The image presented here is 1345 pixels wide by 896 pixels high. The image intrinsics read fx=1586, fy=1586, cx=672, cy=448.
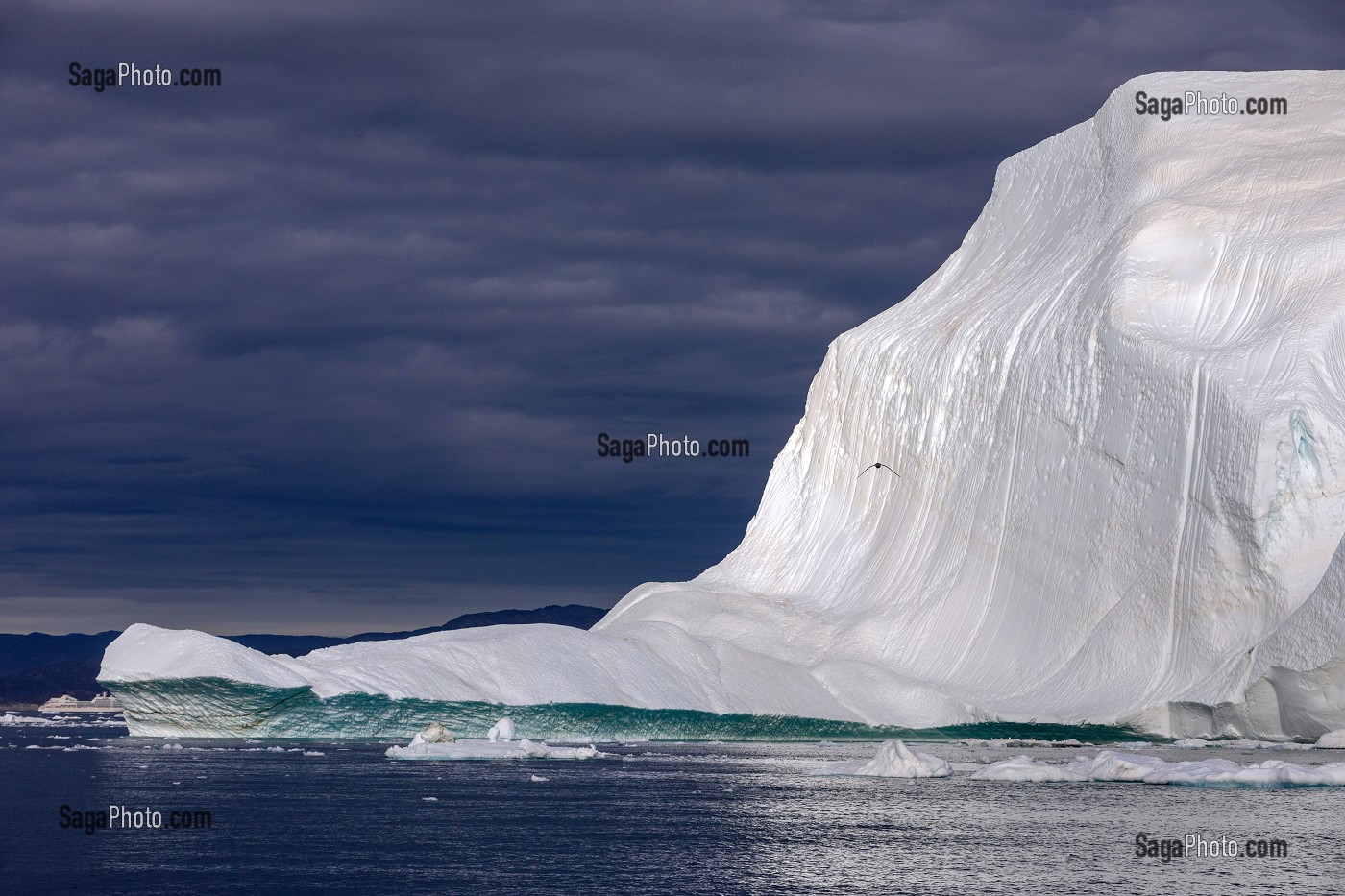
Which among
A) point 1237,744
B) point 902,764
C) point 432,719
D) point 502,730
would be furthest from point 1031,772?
point 432,719

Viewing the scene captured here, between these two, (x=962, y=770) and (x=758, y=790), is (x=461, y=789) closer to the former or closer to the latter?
(x=758, y=790)

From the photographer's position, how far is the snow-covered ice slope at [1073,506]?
45.9m

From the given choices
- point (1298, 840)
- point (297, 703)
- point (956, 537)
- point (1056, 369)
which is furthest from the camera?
point (956, 537)

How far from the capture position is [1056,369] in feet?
180

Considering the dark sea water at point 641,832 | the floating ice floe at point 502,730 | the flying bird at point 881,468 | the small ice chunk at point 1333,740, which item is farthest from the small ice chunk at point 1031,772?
the flying bird at point 881,468

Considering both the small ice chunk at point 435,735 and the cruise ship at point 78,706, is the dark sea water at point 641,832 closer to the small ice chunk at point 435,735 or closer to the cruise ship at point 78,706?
the small ice chunk at point 435,735

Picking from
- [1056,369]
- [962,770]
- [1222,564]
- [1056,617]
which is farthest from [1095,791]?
[1056,369]

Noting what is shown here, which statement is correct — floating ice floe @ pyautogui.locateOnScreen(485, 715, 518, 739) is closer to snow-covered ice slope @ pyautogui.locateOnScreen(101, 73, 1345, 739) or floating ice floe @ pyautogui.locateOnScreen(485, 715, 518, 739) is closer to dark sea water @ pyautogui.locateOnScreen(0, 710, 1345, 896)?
snow-covered ice slope @ pyautogui.locateOnScreen(101, 73, 1345, 739)

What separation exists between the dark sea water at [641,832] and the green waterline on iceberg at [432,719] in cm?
408

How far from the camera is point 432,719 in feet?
150

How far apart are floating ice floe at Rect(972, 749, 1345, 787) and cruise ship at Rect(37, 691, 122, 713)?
331ft

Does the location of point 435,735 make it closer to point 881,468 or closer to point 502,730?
point 502,730

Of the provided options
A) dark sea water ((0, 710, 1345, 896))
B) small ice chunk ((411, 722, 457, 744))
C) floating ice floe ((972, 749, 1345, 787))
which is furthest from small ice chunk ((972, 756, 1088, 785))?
small ice chunk ((411, 722, 457, 744))

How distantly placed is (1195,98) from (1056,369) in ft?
39.1
